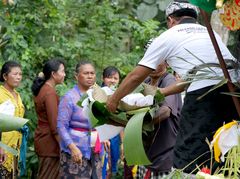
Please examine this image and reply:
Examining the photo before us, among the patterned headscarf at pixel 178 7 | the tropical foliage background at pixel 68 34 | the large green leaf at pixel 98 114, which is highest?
the tropical foliage background at pixel 68 34

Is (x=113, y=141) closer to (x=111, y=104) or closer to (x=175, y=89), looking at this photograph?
(x=111, y=104)

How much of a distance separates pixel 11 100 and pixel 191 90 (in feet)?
10.8

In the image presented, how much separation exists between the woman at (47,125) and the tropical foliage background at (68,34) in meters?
0.98

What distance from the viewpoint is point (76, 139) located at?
272 inches

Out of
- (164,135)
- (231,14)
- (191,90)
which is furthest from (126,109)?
(231,14)

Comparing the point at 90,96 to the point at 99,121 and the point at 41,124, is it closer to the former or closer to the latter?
the point at 99,121

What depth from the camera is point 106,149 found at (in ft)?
24.5

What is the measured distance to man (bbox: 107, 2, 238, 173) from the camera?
405cm

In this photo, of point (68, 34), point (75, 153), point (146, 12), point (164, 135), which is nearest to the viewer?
point (146, 12)

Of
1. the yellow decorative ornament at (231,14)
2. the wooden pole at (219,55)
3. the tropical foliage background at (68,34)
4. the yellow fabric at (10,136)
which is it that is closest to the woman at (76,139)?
the yellow fabric at (10,136)

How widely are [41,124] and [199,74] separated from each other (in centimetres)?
397

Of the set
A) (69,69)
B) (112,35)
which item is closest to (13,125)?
(69,69)

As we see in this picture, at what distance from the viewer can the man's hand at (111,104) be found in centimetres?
432

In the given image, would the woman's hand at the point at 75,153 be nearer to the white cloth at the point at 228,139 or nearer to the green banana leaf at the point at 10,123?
the green banana leaf at the point at 10,123
